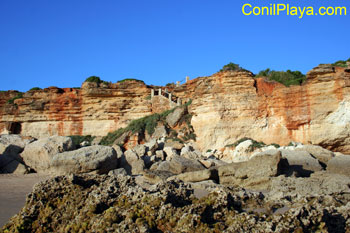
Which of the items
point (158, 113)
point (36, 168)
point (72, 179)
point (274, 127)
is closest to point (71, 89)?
point (158, 113)

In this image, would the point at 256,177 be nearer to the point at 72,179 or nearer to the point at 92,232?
the point at 72,179

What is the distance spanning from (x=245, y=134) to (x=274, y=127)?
1981 mm

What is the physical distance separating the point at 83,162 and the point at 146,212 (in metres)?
10.8

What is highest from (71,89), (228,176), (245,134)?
(71,89)

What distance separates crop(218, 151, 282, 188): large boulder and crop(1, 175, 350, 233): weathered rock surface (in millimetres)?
5406

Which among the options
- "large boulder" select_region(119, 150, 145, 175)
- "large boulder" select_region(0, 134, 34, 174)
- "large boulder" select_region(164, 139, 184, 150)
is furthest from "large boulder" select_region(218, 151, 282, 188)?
"large boulder" select_region(164, 139, 184, 150)

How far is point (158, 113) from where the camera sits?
99.7ft

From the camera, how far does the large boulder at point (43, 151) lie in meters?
16.1

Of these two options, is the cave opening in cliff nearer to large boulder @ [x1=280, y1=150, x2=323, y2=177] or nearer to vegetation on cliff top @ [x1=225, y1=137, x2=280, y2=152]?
vegetation on cliff top @ [x1=225, y1=137, x2=280, y2=152]

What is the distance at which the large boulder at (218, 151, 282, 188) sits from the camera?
11716mm

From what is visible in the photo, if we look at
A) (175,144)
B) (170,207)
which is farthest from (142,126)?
(170,207)

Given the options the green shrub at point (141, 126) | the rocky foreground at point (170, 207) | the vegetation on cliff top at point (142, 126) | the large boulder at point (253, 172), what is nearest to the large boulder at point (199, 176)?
the large boulder at point (253, 172)

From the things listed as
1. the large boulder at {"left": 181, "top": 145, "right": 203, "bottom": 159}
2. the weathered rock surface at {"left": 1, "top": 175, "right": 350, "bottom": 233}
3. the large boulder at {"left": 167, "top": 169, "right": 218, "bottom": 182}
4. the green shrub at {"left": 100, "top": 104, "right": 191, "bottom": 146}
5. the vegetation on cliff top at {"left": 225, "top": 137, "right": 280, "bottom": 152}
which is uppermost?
the green shrub at {"left": 100, "top": 104, "right": 191, "bottom": 146}

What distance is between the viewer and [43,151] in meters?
16.2
